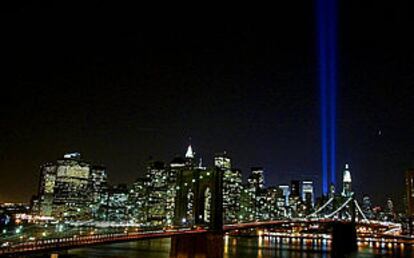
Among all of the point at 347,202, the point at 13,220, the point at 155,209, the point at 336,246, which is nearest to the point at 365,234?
the point at 347,202

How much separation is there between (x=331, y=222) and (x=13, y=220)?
52.7 m

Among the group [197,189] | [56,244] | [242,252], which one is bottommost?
[242,252]

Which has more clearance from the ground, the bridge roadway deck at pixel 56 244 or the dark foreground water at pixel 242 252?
the bridge roadway deck at pixel 56 244

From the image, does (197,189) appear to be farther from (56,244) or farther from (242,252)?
(56,244)

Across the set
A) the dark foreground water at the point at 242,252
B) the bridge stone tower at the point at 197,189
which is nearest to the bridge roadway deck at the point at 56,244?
Result: the dark foreground water at the point at 242,252

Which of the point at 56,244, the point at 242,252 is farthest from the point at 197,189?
the point at 56,244

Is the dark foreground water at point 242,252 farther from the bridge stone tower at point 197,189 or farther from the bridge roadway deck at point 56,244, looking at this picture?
the bridge roadway deck at point 56,244

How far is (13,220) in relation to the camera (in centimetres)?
9000

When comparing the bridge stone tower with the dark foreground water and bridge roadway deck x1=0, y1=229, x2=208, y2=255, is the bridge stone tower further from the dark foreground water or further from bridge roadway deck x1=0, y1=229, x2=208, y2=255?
bridge roadway deck x1=0, y1=229, x2=208, y2=255

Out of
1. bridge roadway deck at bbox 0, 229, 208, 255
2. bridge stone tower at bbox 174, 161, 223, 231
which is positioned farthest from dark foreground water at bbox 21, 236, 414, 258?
bridge roadway deck at bbox 0, 229, 208, 255

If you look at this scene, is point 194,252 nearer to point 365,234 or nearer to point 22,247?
point 22,247

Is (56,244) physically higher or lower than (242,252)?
higher

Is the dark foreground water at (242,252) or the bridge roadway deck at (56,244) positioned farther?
the dark foreground water at (242,252)

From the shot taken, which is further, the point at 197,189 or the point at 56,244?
the point at 197,189
